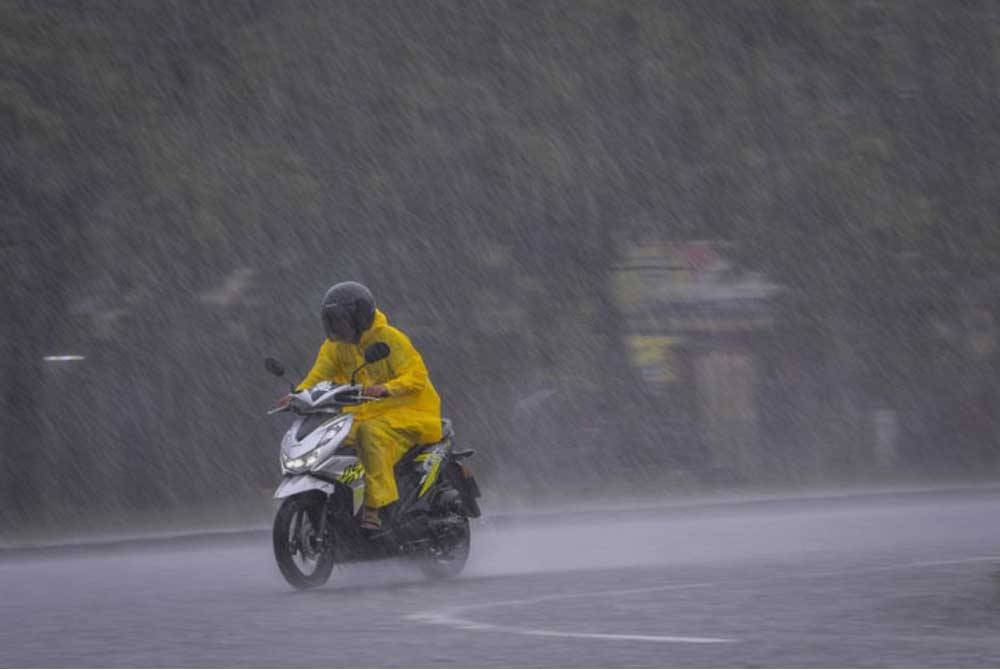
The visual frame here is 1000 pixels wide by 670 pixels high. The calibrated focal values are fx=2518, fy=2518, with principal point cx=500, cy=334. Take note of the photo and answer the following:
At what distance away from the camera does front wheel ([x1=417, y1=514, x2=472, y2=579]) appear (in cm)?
1530

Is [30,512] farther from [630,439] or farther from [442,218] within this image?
[630,439]

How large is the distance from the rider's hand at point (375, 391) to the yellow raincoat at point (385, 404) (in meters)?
0.04

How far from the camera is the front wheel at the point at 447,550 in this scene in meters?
15.3

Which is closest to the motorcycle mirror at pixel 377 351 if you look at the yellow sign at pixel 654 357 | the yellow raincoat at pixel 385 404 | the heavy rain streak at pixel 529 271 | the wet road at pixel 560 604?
the yellow raincoat at pixel 385 404

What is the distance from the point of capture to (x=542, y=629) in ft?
37.9

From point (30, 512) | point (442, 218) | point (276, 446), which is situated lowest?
point (30, 512)

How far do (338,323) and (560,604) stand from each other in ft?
8.99

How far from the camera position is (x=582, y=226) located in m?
27.5

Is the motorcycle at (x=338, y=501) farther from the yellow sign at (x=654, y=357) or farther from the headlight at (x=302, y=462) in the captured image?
the yellow sign at (x=654, y=357)

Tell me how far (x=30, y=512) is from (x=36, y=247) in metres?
2.39

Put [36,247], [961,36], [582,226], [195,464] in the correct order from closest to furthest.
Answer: [36,247], [195,464], [582,226], [961,36]

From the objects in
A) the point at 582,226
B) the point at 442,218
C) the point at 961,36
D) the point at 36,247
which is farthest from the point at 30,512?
the point at 961,36

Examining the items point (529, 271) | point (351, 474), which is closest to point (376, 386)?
point (351, 474)

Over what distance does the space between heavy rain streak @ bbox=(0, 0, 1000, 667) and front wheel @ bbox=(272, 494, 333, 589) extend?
0.53 meters
